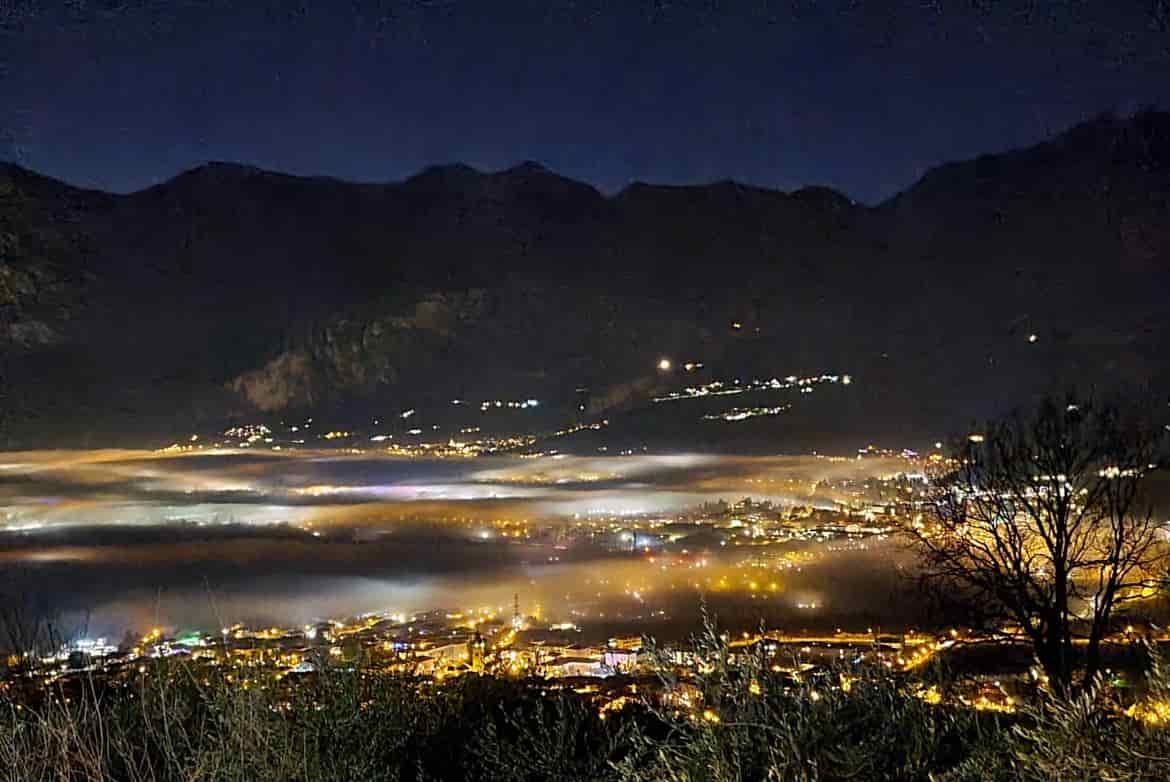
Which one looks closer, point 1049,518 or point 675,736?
point 675,736

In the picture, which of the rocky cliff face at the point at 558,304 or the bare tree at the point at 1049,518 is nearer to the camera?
the bare tree at the point at 1049,518

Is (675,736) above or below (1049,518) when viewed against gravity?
below

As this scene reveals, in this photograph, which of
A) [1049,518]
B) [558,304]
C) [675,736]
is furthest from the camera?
[558,304]

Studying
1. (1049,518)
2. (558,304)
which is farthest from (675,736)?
(558,304)

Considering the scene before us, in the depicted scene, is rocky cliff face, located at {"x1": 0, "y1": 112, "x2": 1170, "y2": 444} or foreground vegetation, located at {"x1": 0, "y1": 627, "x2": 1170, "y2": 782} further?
rocky cliff face, located at {"x1": 0, "y1": 112, "x2": 1170, "y2": 444}

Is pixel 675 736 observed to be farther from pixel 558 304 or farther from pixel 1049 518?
pixel 558 304

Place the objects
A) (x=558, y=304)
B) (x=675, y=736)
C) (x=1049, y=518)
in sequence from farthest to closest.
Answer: (x=558, y=304), (x=1049, y=518), (x=675, y=736)

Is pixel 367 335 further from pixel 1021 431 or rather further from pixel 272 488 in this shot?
pixel 1021 431
